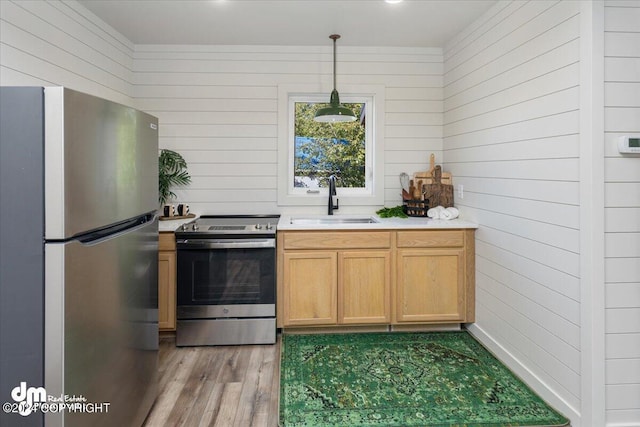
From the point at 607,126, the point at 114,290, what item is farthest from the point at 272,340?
the point at 607,126

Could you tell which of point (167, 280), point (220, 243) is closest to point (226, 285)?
point (220, 243)

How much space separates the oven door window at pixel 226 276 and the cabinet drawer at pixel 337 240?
0.63 ft

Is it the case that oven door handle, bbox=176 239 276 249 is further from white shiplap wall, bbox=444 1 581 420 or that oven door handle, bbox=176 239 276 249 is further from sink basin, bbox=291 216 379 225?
white shiplap wall, bbox=444 1 581 420

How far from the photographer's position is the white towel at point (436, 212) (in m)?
3.28

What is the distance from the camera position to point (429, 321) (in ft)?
10.1

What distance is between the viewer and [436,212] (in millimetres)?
3312

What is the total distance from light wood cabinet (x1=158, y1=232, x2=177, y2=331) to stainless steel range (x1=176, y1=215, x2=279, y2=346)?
0.08m

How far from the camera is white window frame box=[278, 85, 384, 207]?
3590 mm

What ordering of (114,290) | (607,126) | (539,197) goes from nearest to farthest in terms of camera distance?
(114,290) → (607,126) → (539,197)

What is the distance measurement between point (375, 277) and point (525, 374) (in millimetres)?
1161

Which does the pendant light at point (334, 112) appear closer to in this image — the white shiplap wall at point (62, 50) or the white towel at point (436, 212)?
the white towel at point (436, 212)


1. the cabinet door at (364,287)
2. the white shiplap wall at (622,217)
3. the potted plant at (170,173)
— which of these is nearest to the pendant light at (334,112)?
the cabinet door at (364,287)

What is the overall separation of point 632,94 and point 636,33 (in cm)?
28

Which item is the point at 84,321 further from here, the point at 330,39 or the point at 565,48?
the point at 330,39
